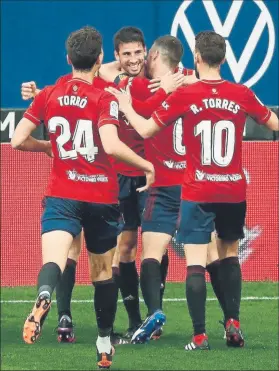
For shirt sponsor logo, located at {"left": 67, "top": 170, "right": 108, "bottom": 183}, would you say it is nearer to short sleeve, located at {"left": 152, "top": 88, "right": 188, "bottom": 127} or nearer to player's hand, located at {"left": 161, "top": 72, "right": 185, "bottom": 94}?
short sleeve, located at {"left": 152, "top": 88, "right": 188, "bottom": 127}

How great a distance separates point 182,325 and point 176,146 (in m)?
1.59

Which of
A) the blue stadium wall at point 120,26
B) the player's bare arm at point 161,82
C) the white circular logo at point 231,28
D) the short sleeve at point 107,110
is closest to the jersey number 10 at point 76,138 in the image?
the short sleeve at point 107,110

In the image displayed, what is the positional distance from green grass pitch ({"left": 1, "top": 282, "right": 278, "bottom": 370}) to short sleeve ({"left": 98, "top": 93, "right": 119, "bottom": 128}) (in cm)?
156

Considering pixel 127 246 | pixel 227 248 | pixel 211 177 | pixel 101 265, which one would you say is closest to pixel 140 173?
pixel 127 246

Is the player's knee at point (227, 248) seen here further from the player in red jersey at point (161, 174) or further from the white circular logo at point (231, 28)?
the white circular logo at point (231, 28)

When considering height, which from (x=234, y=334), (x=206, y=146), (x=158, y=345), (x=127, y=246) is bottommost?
(x=158, y=345)

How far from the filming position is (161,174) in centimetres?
964

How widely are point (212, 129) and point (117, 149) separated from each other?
1.06 metres

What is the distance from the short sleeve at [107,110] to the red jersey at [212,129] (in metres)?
0.68

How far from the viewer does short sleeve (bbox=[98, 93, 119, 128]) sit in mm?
7957

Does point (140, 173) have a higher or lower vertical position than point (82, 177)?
lower

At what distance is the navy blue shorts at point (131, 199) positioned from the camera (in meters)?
9.75

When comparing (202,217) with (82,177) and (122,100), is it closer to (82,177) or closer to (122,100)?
(122,100)

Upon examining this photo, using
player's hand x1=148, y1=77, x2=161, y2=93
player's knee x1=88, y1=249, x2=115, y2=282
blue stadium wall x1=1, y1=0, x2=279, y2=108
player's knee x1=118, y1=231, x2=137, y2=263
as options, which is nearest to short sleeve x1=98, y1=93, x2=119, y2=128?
player's knee x1=88, y1=249, x2=115, y2=282
